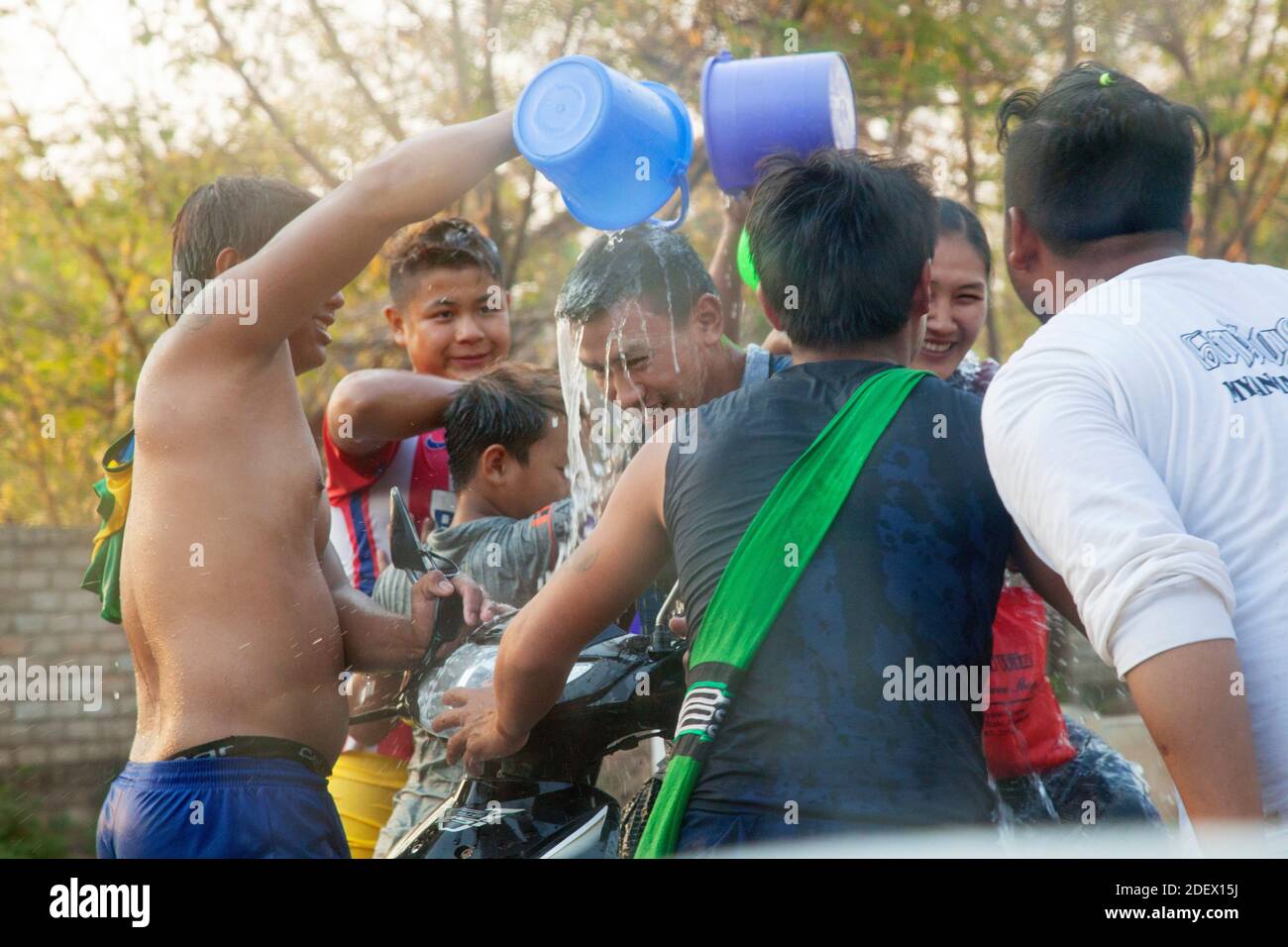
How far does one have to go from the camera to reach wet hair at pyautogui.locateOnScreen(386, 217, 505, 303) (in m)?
3.87

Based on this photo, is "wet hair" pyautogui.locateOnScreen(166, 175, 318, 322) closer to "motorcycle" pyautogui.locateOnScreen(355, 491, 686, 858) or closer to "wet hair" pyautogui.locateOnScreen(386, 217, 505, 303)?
"motorcycle" pyautogui.locateOnScreen(355, 491, 686, 858)

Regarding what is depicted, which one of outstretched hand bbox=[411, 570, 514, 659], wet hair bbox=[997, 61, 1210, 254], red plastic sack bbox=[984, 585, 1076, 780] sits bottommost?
red plastic sack bbox=[984, 585, 1076, 780]

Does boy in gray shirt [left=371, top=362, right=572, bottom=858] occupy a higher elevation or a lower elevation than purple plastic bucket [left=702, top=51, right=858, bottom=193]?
lower

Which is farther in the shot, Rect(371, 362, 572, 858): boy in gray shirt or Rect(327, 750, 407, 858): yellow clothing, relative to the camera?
Rect(327, 750, 407, 858): yellow clothing

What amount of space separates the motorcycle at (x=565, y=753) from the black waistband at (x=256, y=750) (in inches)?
9.9

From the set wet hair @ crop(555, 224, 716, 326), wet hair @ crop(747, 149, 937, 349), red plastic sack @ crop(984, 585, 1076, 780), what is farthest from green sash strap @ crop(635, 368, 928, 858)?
wet hair @ crop(555, 224, 716, 326)

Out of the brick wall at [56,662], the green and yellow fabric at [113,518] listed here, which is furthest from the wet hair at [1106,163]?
the brick wall at [56,662]

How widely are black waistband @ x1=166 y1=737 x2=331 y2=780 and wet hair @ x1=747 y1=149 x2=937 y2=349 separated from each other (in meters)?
1.13

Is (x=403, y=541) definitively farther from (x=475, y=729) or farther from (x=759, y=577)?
(x=759, y=577)

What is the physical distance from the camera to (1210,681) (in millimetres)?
1616

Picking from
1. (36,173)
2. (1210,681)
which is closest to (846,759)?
(1210,681)

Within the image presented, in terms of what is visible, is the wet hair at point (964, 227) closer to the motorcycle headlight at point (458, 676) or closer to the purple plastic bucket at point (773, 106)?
the purple plastic bucket at point (773, 106)

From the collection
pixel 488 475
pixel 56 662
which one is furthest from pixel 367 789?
pixel 56 662

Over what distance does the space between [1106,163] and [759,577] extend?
84 cm
